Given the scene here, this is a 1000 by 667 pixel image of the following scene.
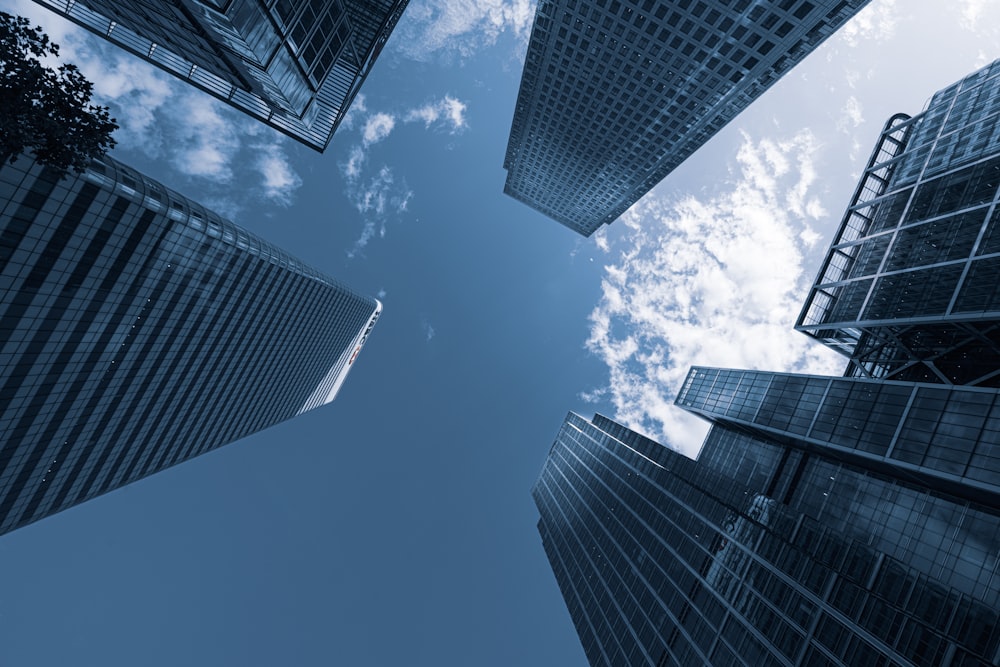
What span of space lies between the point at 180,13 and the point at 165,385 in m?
70.9

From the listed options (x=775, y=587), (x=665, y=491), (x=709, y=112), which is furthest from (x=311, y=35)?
(x=665, y=491)

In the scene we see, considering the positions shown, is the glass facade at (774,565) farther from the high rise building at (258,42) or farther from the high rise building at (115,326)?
the high rise building at (115,326)

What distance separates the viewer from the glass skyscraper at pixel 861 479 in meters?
55.1

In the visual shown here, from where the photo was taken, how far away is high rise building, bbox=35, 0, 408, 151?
32719 millimetres

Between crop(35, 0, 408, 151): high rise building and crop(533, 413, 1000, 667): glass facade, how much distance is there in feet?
247

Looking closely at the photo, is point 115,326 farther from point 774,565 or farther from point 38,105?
point 774,565

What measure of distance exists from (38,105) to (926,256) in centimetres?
10923

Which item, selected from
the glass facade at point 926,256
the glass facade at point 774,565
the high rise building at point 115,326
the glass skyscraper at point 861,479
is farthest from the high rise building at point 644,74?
the high rise building at point 115,326

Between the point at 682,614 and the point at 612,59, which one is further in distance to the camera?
the point at 612,59

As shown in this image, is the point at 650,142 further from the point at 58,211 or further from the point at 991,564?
the point at 58,211

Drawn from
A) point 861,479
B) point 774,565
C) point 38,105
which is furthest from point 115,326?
point 861,479

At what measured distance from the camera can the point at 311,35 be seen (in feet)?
133

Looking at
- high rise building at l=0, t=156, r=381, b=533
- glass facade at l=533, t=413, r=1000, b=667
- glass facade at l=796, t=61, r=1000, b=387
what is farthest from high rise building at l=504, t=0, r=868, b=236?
high rise building at l=0, t=156, r=381, b=533

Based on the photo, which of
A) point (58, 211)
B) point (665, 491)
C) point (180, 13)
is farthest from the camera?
point (665, 491)
